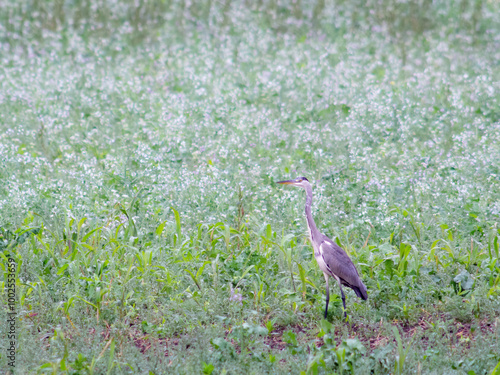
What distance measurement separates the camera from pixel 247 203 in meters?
7.10

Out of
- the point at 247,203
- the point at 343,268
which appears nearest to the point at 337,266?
the point at 343,268

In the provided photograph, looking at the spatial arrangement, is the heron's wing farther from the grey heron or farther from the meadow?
the meadow

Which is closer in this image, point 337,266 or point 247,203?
point 337,266

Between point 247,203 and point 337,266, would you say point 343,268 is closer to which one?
point 337,266

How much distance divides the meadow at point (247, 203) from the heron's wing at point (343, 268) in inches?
11.6

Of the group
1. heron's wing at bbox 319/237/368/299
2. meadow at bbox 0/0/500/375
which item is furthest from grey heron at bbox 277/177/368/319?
meadow at bbox 0/0/500/375

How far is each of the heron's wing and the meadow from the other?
0.29 meters

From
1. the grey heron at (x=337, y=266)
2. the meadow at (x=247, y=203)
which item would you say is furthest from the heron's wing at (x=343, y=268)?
the meadow at (x=247, y=203)

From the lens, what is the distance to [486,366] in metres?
4.43

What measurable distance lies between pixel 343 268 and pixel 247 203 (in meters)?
2.27

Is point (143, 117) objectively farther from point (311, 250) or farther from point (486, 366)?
point (486, 366)

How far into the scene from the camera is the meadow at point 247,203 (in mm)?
4805

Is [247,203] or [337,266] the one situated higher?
[337,266]

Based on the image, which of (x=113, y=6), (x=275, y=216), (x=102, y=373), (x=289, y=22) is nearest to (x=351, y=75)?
(x=289, y=22)
